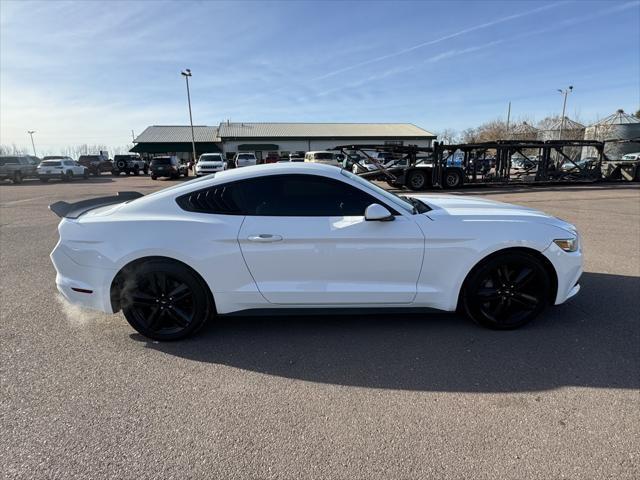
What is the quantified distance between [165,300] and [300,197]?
150cm

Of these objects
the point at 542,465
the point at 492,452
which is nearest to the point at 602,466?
the point at 542,465

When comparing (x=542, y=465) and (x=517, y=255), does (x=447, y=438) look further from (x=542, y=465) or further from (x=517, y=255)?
(x=517, y=255)

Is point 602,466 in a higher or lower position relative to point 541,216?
lower

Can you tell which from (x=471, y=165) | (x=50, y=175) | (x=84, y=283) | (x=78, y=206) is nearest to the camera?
(x=84, y=283)

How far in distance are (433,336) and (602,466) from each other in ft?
4.91

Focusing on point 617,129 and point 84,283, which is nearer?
point 84,283

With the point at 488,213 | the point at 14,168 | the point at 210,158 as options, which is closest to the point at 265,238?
the point at 488,213

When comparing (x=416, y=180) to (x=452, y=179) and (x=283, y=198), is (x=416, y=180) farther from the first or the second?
(x=283, y=198)

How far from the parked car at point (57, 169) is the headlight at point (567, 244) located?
3471cm

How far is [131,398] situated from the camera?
261cm

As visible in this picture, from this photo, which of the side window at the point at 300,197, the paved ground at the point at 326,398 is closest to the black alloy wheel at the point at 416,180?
the paved ground at the point at 326,398

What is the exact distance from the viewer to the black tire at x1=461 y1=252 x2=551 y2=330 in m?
3.30

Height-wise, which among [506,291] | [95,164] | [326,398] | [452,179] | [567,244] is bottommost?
[326,398]

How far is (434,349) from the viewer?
3158 mm
